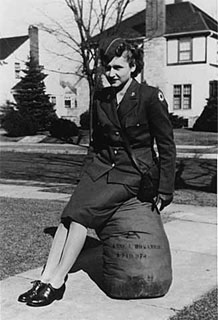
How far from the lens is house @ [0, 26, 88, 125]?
941 cm

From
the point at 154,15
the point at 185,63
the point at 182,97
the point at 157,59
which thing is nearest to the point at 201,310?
the point at 154,15

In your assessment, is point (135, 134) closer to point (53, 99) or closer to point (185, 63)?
point (53, 99)

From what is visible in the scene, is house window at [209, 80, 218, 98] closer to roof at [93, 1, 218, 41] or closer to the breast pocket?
roof at [93, 1, 218, 41]

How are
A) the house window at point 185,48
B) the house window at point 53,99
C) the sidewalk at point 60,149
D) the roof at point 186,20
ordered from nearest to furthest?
the house window at point 53,99 → the sidewalk at point 60,149 → the roof at point 186,20 → the house window at point 185,48

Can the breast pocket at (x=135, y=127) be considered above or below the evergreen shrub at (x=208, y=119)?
above

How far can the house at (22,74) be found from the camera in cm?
941

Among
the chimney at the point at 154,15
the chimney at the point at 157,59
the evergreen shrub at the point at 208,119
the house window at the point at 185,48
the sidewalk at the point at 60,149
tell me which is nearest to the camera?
the sidewalk at the point at 60,149

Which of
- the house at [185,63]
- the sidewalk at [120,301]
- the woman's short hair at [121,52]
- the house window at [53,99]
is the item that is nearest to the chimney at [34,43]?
the house window at [53,99]

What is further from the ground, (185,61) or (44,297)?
(185,61)

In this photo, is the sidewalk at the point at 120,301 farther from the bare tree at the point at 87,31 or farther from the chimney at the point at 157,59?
the chimney at the point at 157,59

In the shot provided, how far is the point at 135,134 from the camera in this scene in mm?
4438

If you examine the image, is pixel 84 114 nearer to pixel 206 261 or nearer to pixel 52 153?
pixel 206 261

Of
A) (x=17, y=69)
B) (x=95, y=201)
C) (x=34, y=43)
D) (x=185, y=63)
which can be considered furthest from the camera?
(x=185, y=63)

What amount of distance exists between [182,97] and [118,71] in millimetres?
32702
